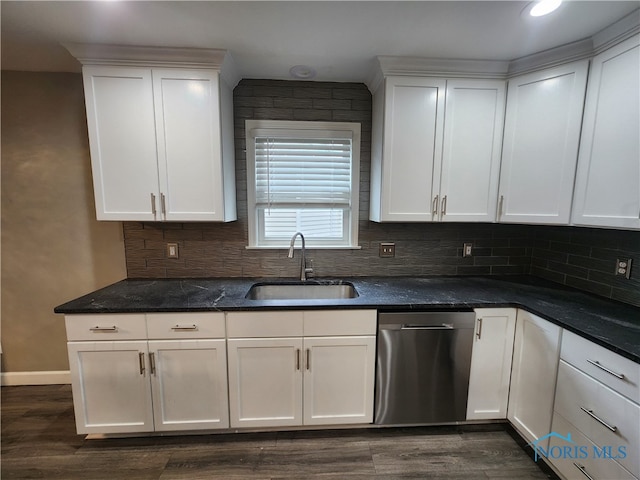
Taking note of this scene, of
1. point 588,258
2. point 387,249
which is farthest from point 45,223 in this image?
point 588,258

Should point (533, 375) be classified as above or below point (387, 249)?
below

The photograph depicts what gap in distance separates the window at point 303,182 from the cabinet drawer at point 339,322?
727mm

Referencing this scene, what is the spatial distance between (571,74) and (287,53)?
66.7 inches

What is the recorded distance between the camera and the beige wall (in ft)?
6.31

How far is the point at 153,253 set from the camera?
6.84 ft

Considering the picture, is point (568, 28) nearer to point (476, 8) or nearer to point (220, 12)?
point (476, 8)

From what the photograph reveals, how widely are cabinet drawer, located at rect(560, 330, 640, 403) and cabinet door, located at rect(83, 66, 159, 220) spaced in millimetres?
2494

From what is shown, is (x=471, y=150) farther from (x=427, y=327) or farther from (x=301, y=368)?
(x=301, y=368)

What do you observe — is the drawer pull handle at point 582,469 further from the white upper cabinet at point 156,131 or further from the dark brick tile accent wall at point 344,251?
the white upper cabinet at point 156,131

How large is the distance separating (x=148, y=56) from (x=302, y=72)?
0.97 metres

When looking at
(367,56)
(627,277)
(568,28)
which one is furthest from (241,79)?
(627,277)

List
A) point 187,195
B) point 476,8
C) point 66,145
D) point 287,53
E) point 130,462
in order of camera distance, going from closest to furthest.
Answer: point 476,8, point 130,462, point 287,53, point 187,195, point 66,145

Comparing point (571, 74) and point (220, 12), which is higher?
point (220, 12)

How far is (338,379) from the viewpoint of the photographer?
5.41 feet
